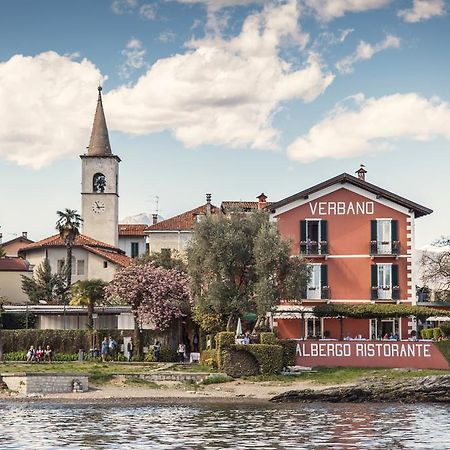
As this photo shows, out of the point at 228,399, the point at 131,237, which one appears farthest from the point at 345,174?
the point at 131,237

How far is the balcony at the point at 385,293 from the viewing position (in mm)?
69062

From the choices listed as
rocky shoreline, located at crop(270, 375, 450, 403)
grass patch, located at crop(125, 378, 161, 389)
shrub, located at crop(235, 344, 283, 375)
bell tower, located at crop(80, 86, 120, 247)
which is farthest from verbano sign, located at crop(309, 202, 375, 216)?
bell tower, located at crop(80, 86, 120, 247)

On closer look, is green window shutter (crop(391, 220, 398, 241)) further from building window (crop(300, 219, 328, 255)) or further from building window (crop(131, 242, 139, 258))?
building window (crop(131, 242, 139, 258))

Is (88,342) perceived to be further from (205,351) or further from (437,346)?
(437,346)

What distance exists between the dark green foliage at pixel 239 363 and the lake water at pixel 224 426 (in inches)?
275

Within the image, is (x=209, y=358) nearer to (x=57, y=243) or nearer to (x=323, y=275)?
(x=323, y=275)

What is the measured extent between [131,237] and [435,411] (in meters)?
69.4

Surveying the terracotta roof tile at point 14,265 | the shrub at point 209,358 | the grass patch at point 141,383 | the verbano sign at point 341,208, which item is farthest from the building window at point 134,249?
the grass patch at point 141,383

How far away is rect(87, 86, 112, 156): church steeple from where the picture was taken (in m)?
115

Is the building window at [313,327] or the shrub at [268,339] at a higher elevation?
the building window at [313,327]

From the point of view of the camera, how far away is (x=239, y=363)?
61.1m

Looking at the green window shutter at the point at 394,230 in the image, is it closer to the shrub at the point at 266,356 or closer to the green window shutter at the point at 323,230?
the green window shutter at the point at 323,230

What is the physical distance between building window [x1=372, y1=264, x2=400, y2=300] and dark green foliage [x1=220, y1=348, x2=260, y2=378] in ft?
38.3

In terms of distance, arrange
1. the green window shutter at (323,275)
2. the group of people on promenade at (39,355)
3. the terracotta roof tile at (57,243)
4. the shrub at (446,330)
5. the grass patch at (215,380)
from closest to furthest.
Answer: the grass patch at (215,380) → the shrub at (446,330) → the green window shutter at (323,275) → the group of people on promenade at (39,355) → the terracotta roof tile at (57,243)
